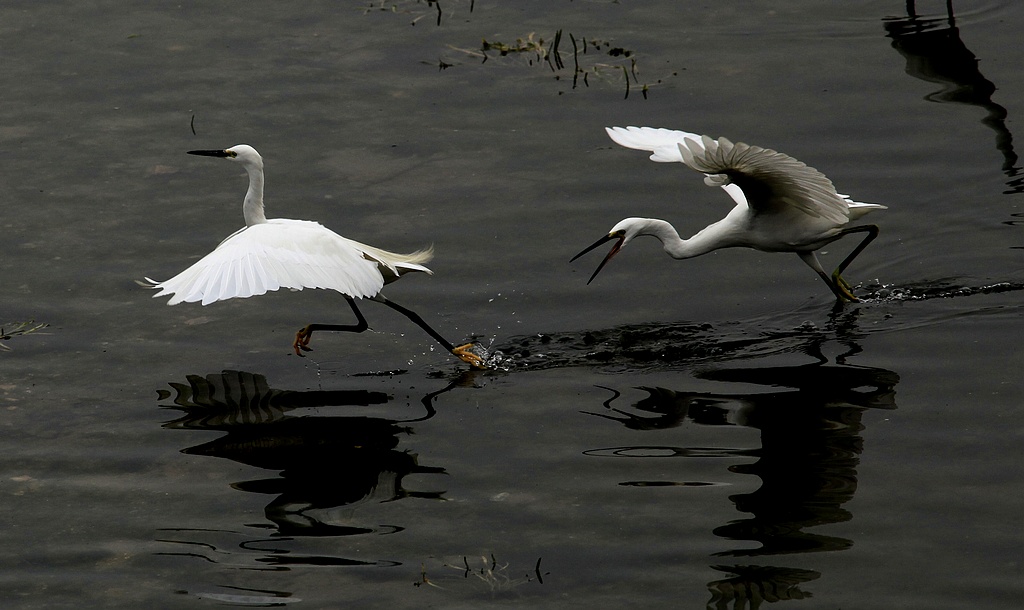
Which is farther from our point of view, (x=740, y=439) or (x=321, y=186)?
(x=321, y=186)

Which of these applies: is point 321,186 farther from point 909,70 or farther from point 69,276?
point 909,70

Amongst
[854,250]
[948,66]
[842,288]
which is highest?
[948,66]

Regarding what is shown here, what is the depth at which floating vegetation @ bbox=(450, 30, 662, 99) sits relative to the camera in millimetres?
10703

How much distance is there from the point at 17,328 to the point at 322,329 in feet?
5.93

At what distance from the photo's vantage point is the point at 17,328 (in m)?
7.67

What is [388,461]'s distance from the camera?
634 cm

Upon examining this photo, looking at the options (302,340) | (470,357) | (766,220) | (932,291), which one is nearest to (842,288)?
(932,291)

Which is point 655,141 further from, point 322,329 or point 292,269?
point 292,269

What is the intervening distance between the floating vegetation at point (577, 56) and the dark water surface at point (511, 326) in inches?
1.8

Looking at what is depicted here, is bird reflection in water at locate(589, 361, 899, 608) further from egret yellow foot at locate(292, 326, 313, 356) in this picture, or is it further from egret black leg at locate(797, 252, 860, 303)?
egret yellow foot at locate(292, 326, 313, 356)

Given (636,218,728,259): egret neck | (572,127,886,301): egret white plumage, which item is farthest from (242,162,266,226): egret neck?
(636,218,728,259): egret neck

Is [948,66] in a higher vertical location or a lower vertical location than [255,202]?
higher

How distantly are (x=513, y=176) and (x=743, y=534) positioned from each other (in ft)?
14.5

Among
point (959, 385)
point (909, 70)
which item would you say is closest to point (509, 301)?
point (959, 385)
